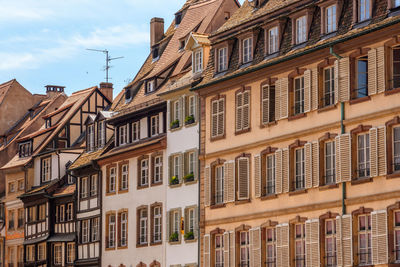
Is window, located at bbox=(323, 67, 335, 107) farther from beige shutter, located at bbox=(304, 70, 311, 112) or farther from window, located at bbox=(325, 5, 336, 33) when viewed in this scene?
window, located at bbox=(325, 5, 336, 33)

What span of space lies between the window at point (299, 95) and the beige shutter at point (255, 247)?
5.24 meters

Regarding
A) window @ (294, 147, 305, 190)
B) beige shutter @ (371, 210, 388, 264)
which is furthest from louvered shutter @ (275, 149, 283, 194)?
beige shutter @ (371, 210, 388, 264)

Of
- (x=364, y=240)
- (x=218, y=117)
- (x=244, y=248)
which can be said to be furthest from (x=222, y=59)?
(x=364, y=240)

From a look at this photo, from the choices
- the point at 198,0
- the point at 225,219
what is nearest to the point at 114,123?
the point at 198,0

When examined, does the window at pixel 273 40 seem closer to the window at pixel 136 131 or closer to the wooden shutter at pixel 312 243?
the wooden shutter at pixel 312 243

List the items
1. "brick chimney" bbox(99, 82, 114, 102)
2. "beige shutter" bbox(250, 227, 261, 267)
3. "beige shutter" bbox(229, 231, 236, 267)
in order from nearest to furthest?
"beige shutter" bbox(250, 227, 261, 267)
"beige shutter" bbox(229, 231, 236, 267)
"brick chimney" bbox(99, 82, 114, 102)

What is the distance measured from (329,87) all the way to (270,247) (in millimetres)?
7144

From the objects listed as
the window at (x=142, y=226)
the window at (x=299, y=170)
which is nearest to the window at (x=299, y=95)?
the window at (x=299, y=170)

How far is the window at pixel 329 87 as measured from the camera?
44.3 metres

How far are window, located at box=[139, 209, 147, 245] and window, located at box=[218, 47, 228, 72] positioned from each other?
1102 centimetres

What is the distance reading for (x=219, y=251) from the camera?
5078cm

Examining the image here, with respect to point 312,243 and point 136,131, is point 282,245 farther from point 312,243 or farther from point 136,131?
point 136,131

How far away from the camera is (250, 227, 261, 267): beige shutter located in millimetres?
47406

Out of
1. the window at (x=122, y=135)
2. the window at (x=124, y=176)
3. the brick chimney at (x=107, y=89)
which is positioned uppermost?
the brick chimney at (x=107, y=89)
